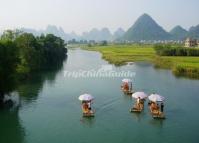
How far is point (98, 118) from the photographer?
31859 mm

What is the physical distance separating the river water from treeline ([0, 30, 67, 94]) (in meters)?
3.75

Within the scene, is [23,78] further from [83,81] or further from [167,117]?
[167,117]

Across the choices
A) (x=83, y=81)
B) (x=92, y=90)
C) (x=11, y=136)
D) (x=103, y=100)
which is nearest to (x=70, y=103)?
(x=103, y=100)

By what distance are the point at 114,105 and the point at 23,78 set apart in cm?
2410

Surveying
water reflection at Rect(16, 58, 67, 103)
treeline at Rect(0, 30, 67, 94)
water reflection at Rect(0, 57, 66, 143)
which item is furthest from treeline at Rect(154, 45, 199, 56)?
water reflection at Rect(0, 57, 66, 143)

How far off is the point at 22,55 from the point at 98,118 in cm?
3540

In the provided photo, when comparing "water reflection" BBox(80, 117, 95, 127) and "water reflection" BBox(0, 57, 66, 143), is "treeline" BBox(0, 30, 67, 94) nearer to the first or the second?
"water reflection" BBox(0, 57, 66, 143)

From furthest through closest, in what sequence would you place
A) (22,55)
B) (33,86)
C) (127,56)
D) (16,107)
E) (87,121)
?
(127,56), (22,55), (33,86), (16,107), (87,121)

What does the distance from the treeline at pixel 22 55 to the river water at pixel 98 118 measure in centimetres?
375

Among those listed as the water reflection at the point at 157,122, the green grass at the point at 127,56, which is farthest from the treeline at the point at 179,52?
the water reflection at the point at 157,122

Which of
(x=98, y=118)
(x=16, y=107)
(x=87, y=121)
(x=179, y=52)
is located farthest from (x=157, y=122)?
(x=179, y=52)

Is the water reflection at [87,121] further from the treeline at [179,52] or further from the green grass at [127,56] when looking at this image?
the treeline at [179,52]

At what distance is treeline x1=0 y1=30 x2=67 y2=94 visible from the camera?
126 ft

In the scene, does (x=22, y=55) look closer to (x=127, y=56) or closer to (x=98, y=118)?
(x=98, y=118)
